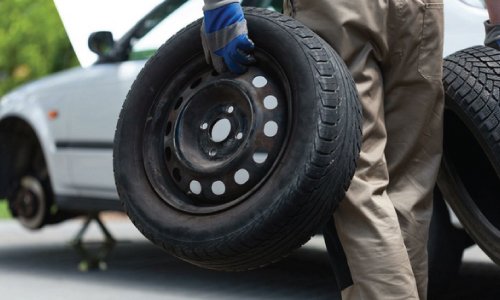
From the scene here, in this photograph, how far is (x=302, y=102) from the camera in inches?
103

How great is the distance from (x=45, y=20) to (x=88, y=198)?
926 centimetres

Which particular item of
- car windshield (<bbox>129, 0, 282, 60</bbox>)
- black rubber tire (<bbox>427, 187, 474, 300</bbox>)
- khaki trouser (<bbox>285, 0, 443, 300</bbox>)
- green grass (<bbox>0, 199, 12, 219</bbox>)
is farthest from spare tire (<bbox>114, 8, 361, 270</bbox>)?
green grass (<bbox>0, 199, 12, 219</bbox>)

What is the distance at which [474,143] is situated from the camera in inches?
135

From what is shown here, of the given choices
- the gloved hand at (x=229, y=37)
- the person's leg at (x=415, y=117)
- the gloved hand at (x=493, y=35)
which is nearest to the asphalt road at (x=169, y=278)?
the gloved hand at (x=493, y=35)

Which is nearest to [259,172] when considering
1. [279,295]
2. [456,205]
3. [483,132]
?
[483,132]

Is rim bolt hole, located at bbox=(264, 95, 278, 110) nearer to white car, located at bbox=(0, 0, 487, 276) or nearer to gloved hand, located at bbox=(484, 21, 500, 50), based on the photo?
Result: gloved hand, located at bbox=(484, 21, 500, 50)

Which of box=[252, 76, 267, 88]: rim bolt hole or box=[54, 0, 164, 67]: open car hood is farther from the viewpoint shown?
box=[54, 0, 164, 67]: open car hood

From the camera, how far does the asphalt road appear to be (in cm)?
520

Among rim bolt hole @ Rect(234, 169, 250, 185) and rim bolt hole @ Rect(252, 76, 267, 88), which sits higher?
rim bolt hole @ Rect(252, 76, 267, 88)

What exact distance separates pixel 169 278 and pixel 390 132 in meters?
3.06

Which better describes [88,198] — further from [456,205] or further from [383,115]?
[383,115]

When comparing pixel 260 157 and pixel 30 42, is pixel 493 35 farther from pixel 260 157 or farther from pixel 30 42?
pixel 30 42

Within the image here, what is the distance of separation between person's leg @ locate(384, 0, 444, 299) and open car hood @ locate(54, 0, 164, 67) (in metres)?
1.05

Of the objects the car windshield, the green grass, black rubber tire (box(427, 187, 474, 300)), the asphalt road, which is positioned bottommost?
the green grass
